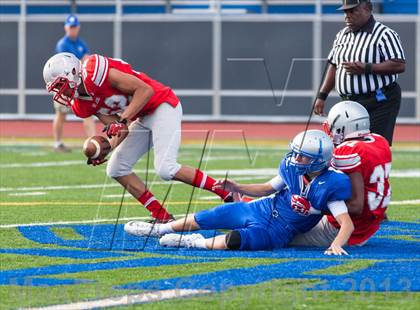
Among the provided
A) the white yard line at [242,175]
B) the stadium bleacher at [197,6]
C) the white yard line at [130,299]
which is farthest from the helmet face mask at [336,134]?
the stadium bleacher at [197,6]

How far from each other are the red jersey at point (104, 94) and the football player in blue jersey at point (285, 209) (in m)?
0.99

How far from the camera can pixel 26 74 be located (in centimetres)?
2444

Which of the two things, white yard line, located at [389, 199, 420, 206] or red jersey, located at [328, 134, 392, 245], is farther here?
white yard line, located at [389, 199, 420, 206]

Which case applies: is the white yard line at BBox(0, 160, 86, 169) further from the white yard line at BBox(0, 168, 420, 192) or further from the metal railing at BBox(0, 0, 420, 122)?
the metal railing at BBox(0, 0, 420, 122)

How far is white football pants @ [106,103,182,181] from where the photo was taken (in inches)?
361

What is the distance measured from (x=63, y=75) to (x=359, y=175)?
2.23 m

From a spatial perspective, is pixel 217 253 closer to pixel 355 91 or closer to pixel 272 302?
pixel 272 302

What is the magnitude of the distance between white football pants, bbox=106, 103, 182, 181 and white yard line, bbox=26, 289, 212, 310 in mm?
2848

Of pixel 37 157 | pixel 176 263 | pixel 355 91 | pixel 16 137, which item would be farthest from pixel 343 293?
pixel 16 137

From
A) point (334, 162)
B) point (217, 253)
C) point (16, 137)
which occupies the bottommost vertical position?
point (16, 137)

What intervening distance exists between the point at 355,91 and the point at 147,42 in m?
14.4

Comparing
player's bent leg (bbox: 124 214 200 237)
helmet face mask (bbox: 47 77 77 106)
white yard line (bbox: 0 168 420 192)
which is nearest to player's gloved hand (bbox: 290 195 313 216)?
player's bent leg (bbox: 124 214 200 237)

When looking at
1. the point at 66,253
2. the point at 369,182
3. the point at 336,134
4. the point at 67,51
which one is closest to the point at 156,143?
the point at 336,134

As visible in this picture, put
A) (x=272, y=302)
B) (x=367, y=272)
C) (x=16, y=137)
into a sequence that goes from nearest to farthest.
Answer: (x=272, y=302)
(x=367, y=272)
(x=16, y=137)
